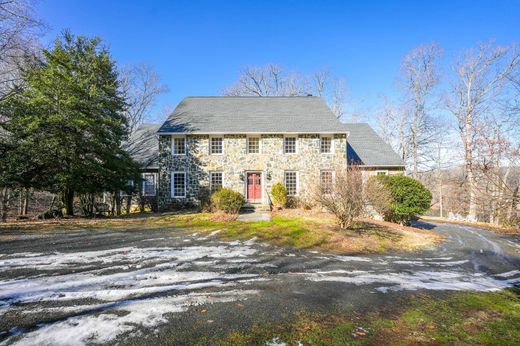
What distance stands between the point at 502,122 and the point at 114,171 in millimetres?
25816

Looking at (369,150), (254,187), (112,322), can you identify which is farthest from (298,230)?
(369,150)

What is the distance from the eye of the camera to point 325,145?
1772 centimetres

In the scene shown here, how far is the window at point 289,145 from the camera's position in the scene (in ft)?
57.7

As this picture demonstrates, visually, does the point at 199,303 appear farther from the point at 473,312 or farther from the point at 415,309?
the point at 473,312

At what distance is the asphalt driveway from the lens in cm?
328

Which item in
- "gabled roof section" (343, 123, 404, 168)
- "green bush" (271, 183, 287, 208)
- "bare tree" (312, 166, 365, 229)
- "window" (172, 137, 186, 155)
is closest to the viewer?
"bare tree" (312, 166, 365, 229)

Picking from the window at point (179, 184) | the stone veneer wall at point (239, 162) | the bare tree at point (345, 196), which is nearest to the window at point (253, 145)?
the stone veneer wall at point (239, 162)

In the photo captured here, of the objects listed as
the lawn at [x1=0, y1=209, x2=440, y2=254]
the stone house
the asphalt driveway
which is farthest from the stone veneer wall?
the asphalt driveway

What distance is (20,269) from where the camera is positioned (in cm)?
537

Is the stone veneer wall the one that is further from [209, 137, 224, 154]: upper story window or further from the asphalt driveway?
the asphalt driveway

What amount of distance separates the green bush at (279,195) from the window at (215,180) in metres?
3.72

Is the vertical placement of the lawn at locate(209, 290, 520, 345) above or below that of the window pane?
below

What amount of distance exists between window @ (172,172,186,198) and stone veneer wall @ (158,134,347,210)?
0.91 feet

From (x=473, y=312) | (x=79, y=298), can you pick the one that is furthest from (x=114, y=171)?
(x=473, y=312)
